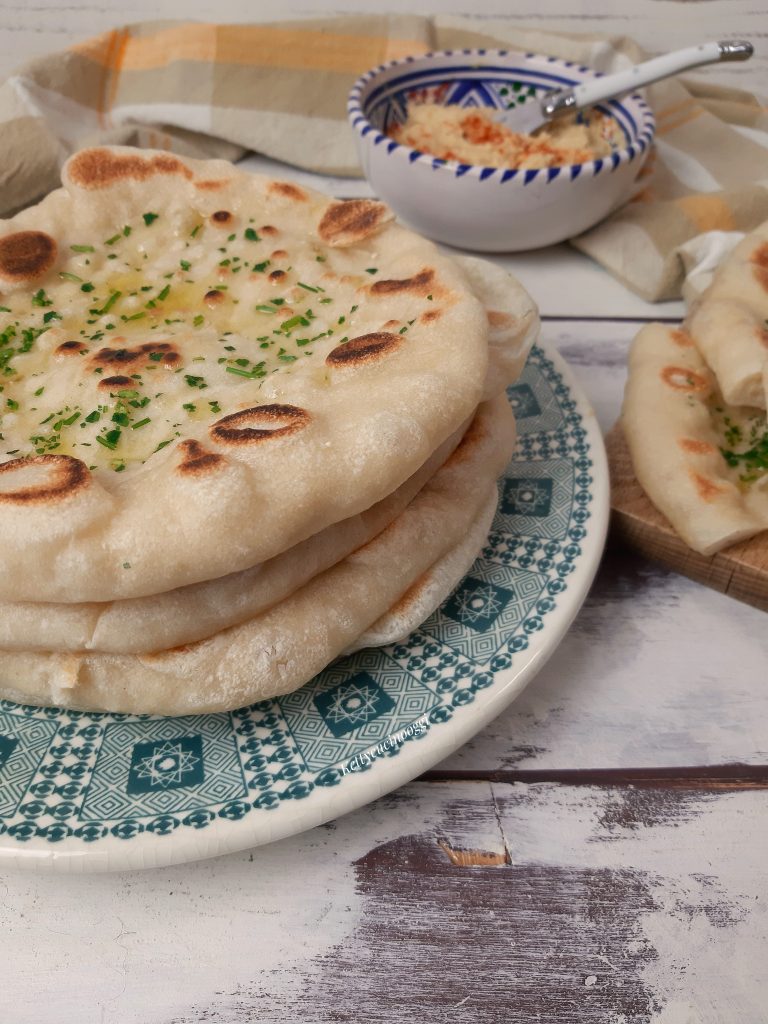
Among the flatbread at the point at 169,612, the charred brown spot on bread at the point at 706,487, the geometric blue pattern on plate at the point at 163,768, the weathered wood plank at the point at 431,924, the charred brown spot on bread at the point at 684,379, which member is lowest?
the weathered wood plank at the point at 431,924

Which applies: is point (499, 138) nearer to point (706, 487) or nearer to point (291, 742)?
point (706, 487)

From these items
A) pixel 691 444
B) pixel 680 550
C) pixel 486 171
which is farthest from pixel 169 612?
pixel 486 171

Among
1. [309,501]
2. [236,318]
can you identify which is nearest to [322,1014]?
[309,501]

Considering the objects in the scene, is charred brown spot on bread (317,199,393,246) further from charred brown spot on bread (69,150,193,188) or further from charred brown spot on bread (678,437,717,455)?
charred brown spot on bread (678,437,717,455)

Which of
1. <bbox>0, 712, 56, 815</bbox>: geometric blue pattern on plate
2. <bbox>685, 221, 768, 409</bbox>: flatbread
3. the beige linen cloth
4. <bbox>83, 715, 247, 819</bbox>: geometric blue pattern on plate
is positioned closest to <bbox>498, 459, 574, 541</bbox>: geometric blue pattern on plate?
<bbox>685, 221, 768, 409</bbox>: flatbread

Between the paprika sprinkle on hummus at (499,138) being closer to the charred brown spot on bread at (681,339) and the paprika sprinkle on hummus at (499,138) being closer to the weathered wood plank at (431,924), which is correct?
the charred brown spot on bread at (681,339)

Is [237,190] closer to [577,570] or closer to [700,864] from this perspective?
[577,570]

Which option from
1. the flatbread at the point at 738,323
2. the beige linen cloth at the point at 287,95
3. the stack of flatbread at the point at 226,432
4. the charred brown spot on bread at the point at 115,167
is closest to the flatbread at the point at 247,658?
the stack of flatbread at the point at 226,432
